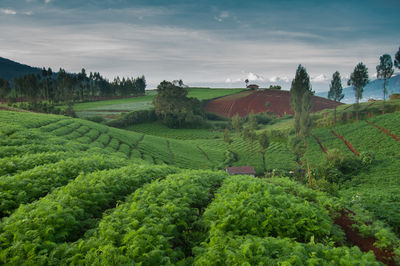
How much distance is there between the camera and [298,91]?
69.6m

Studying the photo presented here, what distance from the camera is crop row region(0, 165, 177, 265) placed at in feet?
22.0

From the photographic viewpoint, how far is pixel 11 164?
14.1 metres

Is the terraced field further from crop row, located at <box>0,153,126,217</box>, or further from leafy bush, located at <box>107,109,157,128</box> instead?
leafy bush, located at <box>107,109,157,128</box>

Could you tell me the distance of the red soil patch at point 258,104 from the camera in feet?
403

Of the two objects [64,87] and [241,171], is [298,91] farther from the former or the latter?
[64,87]

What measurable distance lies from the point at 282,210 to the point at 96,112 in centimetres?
11122

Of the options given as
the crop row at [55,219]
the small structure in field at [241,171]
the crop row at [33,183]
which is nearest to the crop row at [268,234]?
the crop row at [55,219]

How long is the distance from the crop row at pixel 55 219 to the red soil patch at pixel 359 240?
1069 cm

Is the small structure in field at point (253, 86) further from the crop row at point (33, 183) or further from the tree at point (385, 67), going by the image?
the crop row at point (33, 183)

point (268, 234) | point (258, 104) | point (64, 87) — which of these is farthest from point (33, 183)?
point (64, 87)

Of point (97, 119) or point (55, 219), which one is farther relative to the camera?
point (97, 119)

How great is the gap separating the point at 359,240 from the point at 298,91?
6599 centimetres

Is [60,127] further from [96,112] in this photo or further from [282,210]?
[96,112]

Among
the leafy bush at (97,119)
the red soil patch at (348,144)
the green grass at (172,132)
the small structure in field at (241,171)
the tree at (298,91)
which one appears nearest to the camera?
the small structure in field at (241,171)
